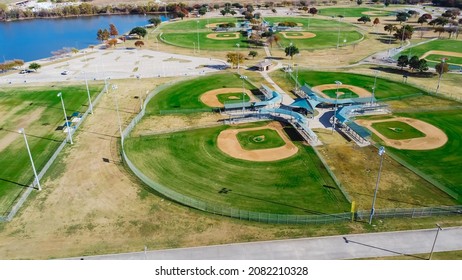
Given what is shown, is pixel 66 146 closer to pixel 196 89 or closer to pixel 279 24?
pixel 196 89

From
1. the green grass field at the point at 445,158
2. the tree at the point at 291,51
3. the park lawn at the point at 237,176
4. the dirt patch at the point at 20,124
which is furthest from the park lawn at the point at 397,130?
the dirt patch at the point at 20,124

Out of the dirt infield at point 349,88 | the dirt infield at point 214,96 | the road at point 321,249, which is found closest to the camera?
the road at point 321,249

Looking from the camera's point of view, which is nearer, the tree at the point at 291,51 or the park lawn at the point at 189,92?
the park lawn at the point at 189,92

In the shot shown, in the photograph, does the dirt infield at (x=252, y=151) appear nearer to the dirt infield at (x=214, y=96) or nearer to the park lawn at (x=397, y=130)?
the dirt infield at (x=214, y=96)

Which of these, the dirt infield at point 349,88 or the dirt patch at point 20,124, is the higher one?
the dirt infield at point 349,88

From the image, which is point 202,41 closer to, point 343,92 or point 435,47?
point 343,92

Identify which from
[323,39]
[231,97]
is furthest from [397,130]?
[323,39]

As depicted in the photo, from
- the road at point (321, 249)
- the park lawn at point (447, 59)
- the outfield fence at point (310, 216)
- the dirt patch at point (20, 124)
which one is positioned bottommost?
the road at point (321, 249)
